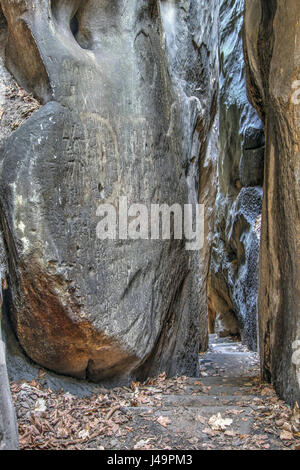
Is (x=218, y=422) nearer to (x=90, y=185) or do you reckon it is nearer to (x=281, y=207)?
(x=281, y=207)

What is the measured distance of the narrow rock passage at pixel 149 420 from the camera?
2766 mm

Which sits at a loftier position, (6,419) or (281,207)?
(281,207)

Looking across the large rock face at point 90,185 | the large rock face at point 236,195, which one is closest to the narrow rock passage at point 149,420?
the large rock face at point 90,185

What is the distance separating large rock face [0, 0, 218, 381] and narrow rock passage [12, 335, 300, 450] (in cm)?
47

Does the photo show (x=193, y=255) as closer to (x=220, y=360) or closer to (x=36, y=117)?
(x=220, y=360)

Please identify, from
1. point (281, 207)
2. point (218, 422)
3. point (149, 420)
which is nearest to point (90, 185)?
point (281, 207)

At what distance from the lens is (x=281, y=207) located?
3.78m

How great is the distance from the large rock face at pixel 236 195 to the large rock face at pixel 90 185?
5199mm

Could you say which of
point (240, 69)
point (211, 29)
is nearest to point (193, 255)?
point (211, 29)

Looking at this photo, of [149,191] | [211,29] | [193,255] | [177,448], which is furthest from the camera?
[211,29]

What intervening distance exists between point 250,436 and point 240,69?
10928mm

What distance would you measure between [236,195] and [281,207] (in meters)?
7.92

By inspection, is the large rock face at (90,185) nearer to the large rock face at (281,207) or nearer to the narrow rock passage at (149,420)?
the narrow rock passage at (149,420)

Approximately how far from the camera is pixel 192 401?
3719 mm
